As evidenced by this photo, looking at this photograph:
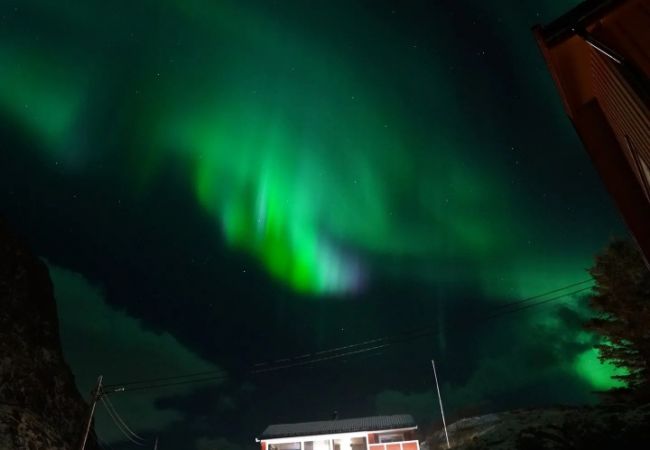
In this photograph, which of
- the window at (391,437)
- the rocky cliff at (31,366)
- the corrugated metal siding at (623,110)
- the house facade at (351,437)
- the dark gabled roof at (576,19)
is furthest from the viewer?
the rocky cliff at (31,366)

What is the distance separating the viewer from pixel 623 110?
855 centimetres

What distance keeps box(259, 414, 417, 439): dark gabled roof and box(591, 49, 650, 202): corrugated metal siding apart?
36024 mm

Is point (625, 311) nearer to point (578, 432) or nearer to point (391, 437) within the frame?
point (578, 432)

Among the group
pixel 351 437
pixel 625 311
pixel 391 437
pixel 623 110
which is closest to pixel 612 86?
pixel 623 110

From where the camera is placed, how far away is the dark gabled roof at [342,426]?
39312 mm

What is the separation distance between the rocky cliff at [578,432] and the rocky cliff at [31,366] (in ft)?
141

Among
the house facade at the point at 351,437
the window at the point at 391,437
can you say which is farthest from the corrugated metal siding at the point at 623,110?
the window at the point at 391,437

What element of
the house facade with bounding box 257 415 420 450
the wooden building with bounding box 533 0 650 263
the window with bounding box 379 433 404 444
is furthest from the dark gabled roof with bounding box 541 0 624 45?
the window with bounding box 379 433 404 444

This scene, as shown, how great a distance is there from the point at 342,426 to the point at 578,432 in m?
21.7

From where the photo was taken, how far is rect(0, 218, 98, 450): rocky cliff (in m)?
41.8

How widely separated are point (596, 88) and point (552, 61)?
1649 millimetres

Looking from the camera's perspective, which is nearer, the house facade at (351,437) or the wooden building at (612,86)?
the wooden building at (612,86)

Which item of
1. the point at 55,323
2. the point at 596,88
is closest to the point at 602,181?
the point at 596,88

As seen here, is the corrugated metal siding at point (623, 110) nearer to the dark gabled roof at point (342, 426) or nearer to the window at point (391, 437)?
the dark gabled roof at point (342, 426)
